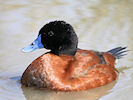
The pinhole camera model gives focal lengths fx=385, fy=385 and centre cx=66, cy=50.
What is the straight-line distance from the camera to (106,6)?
921 cm

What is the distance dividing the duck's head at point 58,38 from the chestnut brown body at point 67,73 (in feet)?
0.35

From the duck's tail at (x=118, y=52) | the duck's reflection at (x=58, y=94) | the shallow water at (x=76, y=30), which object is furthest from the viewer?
the duck's tail at (x=118, y=52)

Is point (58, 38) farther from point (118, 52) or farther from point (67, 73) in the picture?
point (118, 52)

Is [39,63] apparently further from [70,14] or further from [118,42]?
[70,14]

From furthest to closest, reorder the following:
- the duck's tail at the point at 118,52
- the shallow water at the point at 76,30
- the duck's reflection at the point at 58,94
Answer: the duck's tail at the point at 118,52, the shallow water at the point at 76,30, the duck's reflection at the point at 58,94

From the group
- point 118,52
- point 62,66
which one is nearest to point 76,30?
point 118,52

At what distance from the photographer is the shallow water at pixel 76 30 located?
5.40m

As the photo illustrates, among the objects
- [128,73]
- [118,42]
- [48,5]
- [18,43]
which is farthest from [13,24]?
[128,73]

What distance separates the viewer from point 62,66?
214 inches

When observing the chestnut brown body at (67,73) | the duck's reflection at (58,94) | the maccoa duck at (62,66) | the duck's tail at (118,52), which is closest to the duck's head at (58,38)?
the maccoa duck at (62,66)

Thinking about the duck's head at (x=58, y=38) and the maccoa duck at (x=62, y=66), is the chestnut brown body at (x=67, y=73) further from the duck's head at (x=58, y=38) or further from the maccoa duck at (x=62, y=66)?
the duck's head at (x=58, y=38)

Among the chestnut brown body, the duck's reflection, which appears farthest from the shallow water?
the chestnut brown body

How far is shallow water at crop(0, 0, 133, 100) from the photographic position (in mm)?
5402

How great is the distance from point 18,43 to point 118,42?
1.87 meters
